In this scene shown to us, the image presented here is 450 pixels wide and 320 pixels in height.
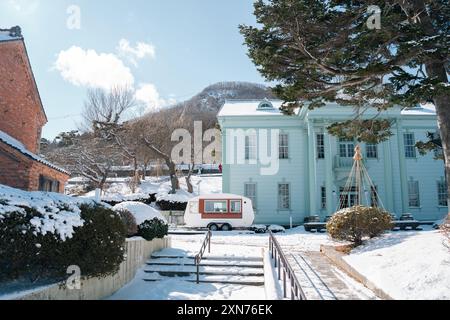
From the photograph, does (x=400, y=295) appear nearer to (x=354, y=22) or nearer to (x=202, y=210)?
(x=354, y=22)

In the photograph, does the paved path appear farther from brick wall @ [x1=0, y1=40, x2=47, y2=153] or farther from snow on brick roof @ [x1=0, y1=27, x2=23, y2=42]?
snow on brick roof @ [x1=0, y1=27, x2=23, y2=42]

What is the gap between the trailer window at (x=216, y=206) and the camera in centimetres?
2259

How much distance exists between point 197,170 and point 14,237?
151 ft

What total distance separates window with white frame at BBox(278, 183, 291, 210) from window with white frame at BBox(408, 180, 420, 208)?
8.83 metres

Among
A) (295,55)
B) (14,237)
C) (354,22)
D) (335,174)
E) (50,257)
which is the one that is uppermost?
(354,22)

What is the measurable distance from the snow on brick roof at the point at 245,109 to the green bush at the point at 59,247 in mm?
19673

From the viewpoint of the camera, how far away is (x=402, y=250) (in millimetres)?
8125

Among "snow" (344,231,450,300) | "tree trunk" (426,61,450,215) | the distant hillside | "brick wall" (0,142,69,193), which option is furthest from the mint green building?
the distant hillside

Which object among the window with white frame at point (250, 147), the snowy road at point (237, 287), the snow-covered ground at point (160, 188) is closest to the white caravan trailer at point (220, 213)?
the window with white frame at point (250, 147)

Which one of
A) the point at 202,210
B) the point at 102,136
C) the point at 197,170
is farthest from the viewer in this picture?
the point at 197,170

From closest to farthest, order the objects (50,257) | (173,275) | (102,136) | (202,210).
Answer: (50,257) < (173,275) < (202,210) < (102,136)

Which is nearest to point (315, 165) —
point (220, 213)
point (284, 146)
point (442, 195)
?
point (284, 146)

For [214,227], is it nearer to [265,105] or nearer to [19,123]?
[265,105]
